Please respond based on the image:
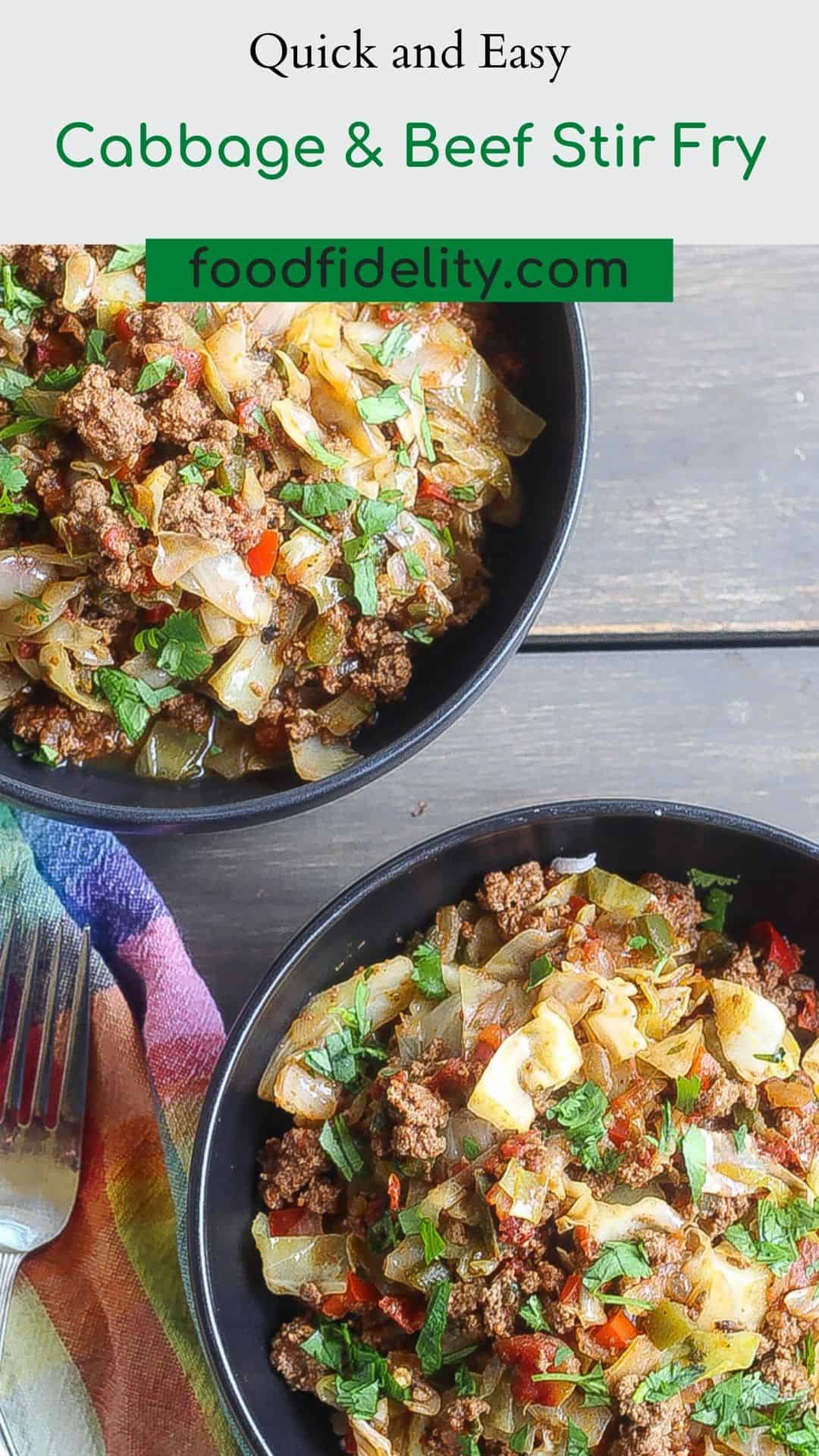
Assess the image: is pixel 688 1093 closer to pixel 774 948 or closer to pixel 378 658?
pixel 774 948

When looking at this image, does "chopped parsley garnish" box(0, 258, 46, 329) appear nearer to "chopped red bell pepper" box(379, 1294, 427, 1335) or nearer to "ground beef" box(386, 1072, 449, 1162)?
"ground beef" box(386, 1072, 449, 1162)

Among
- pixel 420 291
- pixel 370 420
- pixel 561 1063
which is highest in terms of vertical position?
pixel 420 291

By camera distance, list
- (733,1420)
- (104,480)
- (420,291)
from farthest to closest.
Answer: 1. (420,291)
2. (104,480)
3. (733,1420)

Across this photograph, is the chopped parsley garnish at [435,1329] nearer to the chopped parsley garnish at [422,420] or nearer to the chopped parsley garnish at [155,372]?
the chopped parsley garnish at [422,420]

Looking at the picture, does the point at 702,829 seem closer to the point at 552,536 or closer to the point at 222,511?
the point at 552,536

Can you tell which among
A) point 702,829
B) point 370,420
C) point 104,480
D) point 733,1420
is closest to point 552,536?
point 370,420

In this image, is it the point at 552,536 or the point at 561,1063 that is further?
the point at 552,536
